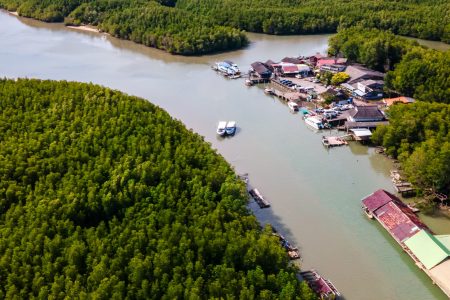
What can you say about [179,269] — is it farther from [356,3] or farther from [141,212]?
[356,3]

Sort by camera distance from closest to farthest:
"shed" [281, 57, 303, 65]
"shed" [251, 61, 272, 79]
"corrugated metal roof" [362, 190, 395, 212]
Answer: "corrugated metal roof" [362, 190, 395, 212] → "shed" [251, 61, 272, 79] → "shed" [281, 57, 303, 65]

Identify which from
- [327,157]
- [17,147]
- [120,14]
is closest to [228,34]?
[120,14]

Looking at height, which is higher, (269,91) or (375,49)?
(375,49)

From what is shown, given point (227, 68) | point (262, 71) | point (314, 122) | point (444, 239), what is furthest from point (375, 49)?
point (444, 239)

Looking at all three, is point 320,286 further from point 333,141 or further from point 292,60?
point 292,60

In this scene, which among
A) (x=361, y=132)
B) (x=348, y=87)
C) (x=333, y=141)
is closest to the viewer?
(x=361, y=132)

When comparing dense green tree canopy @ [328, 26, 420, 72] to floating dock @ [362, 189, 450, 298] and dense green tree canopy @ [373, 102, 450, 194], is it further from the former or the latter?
floating dock @ [362, 189, 450, 298]

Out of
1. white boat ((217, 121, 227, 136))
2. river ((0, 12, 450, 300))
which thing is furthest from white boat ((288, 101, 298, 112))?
white boat ((217, 121, 227, 136))
